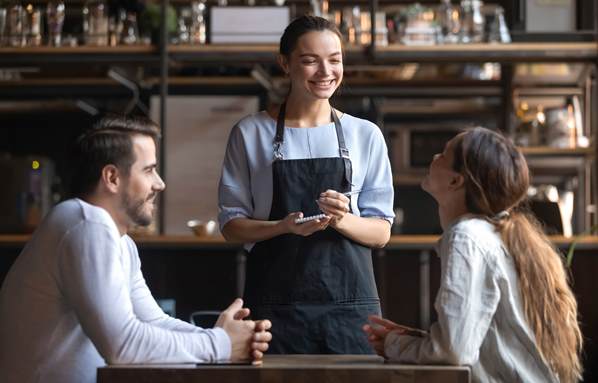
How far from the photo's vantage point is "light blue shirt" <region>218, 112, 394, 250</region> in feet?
8.96

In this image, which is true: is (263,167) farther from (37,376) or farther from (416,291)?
(416,291)

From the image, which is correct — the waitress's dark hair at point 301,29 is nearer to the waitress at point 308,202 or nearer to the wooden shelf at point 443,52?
the waitress at point 308,202

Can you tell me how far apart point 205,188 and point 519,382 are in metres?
4.21

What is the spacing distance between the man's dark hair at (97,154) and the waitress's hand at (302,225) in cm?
58

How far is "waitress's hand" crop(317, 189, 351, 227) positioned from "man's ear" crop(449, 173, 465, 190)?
1.49 feet

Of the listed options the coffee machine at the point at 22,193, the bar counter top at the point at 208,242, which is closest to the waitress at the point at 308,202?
the bar counter top at the point at 208,242

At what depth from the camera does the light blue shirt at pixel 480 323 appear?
6.11ft

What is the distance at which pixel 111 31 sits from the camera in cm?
596

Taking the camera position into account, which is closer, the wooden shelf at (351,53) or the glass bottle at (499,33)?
the wooden shelf at (351,53)

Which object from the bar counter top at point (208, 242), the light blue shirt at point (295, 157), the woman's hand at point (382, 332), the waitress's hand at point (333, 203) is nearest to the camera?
the woman's hand at point (382, 332)

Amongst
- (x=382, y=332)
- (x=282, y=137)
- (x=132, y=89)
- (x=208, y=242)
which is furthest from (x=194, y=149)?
(x=382, y=332)

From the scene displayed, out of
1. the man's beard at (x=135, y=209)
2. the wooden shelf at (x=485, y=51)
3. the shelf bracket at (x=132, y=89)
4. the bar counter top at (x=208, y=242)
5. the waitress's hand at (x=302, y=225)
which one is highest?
the wooden shelf at (x=485, y=51)

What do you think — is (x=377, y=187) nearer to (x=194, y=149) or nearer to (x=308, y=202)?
(x=308, y=202)

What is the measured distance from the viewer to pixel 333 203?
250cm
